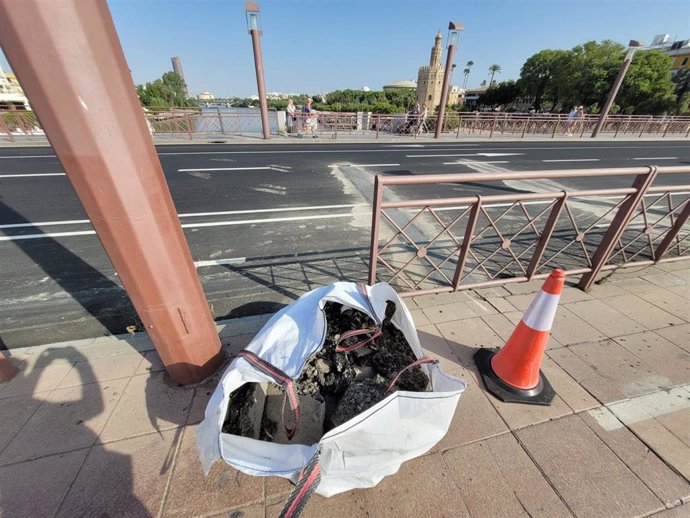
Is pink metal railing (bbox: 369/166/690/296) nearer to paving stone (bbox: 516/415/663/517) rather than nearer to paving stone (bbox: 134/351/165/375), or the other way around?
paving stone (bbox: 516/415/663/517)

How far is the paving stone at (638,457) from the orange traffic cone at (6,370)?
4046mm

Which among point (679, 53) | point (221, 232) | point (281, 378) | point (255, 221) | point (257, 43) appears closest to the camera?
point (281, 378)

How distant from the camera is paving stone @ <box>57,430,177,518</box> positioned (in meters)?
1.41

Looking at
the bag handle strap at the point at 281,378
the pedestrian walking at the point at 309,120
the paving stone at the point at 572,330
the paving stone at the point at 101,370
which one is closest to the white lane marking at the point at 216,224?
the paving stone at the point at 101,370

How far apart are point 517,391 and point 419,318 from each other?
957mm

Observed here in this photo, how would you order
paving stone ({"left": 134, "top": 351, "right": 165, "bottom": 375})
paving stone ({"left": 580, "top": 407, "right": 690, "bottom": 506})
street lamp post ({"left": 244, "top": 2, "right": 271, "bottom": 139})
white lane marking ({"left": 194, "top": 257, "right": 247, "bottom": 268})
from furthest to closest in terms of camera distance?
street lamp post ({"left": 244, "top": 2, "right": 271, "bottom": 139})
white lane marking ({"left": 194, "top": 257, "right": 247, "bottom": 268})
paving stone ({"left": 134, "top": 351, "right": 165, "bottom": 375})
paving stone ({"left": 580, "top": 407, "right": 690, "bottom": 506})

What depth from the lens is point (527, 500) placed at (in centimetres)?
146

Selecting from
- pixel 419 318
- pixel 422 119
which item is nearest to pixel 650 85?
pixel 422 119

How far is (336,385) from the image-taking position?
1.85 m

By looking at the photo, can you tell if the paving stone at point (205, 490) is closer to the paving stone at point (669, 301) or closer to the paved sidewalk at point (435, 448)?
the paved sidewalk at point (435, 448)

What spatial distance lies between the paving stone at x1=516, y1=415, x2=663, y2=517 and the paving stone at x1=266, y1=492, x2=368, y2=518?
3.48ft

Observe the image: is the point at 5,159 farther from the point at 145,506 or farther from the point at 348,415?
the point at 348,415

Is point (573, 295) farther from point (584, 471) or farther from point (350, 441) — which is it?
point (350, 441)

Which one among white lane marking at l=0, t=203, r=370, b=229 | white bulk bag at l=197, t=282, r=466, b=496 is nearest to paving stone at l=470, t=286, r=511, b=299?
white bulk bag at l=197, t=282, r=466, b=496
